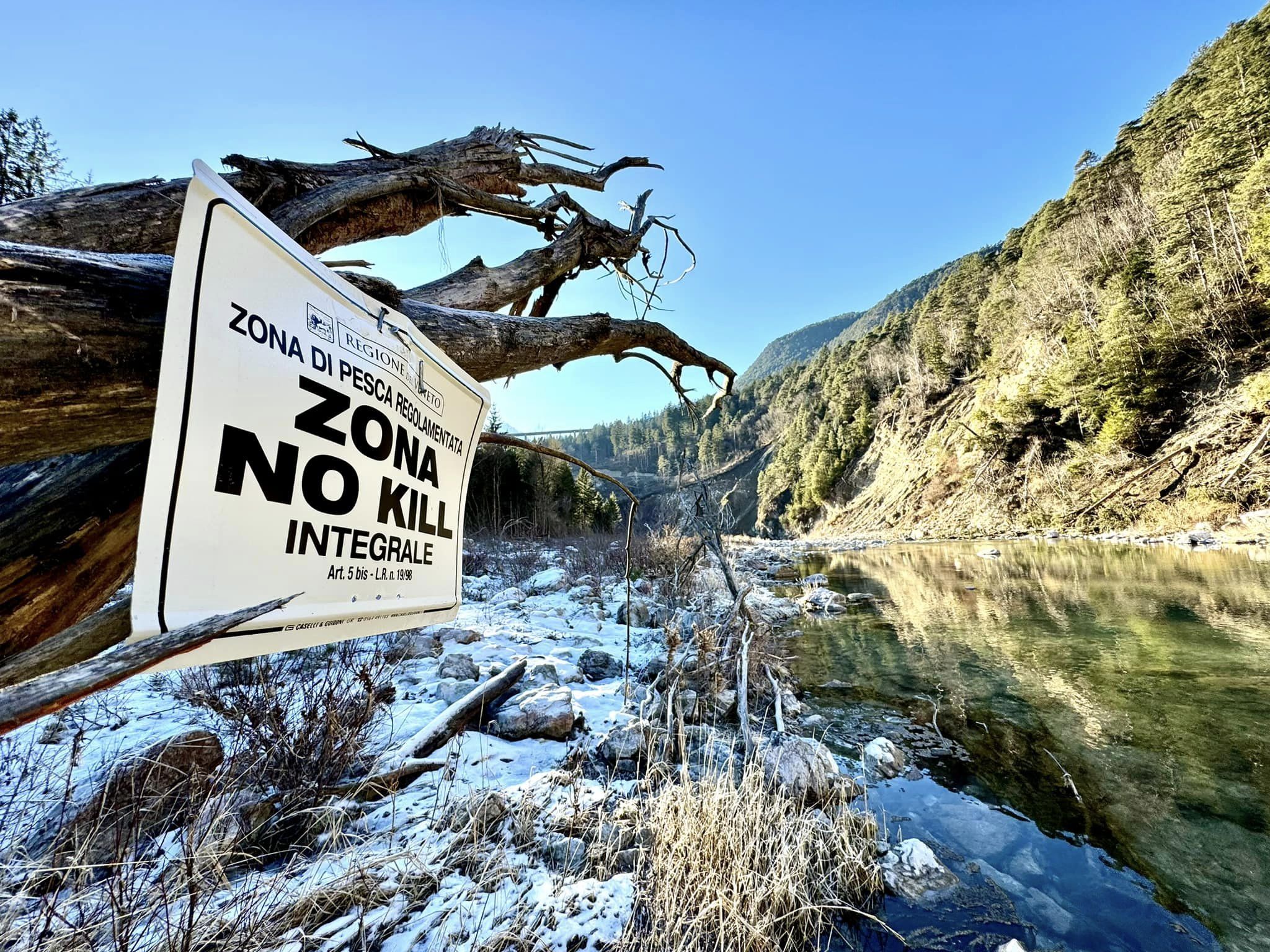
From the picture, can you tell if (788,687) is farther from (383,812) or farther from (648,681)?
(383,812)

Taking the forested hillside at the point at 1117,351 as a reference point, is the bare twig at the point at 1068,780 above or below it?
below

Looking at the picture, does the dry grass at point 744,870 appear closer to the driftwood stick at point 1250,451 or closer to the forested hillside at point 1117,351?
the forested hillside at point 1117,351

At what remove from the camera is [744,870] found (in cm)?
232

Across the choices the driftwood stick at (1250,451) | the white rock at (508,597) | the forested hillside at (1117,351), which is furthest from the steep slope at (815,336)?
the white rock at (508,597)

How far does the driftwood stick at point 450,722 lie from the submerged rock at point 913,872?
258 cm

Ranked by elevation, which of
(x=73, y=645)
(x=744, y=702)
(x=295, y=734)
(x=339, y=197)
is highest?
(x=339, y=197)

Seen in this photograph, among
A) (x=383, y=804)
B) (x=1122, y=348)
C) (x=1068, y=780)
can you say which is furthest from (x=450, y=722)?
(x=1122, y=348)

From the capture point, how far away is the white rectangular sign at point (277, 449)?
694 mm

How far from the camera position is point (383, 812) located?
8.29 feet

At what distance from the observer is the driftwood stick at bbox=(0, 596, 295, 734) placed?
1.37 feet

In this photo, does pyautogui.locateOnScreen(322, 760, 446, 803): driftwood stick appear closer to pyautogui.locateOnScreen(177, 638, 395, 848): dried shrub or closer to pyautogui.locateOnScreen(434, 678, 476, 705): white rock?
pyautogui.locateOnScreen(177, 638, 395, 848): dried shrub

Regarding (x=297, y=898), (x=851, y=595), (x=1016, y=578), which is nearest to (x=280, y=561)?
(x=297, y=898)

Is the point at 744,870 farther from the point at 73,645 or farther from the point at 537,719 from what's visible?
the point at 73,645

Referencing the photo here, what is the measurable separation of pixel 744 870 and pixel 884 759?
2.33m
